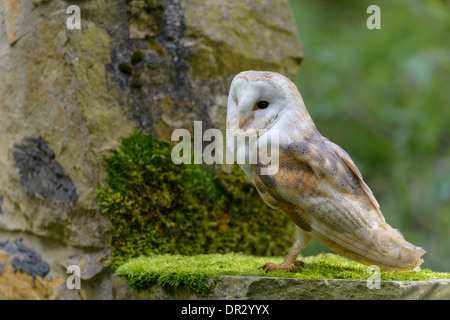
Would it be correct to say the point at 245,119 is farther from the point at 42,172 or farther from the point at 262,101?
the point at 42,172

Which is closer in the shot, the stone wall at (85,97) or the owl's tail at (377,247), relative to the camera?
the owl's tail at (377,247)

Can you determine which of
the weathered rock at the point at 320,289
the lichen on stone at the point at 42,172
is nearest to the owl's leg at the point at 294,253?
the weathered rock at the point at 320,289

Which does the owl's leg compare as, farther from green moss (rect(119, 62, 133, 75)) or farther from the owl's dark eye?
green moss (rect(119, 62, 133, 75))

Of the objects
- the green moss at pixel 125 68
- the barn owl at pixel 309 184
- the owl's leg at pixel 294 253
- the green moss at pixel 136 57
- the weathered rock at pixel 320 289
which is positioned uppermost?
the green moss at pixel 136 57

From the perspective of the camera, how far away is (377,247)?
7.20 feet

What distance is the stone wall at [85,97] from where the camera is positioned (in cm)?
305

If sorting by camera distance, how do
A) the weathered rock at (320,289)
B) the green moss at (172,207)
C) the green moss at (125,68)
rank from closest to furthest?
the weathered rock at (320,289)
the green moss at (172,207)
the green moss at (125,68)

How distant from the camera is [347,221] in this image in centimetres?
222

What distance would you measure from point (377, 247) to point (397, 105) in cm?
442

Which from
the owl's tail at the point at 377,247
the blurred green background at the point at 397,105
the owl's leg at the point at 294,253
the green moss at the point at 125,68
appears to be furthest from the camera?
the blurred green background at the point at 397,105

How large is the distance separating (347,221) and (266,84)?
0.72 m

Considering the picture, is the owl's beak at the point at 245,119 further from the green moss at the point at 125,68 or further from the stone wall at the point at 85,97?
the green moss at the point at 125,68
